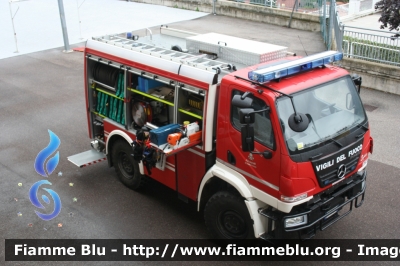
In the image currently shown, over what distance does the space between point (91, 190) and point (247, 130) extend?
152 inches

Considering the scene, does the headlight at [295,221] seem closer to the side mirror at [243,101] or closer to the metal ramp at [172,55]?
the side mirror at [243,101]

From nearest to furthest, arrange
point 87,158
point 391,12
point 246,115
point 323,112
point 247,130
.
Answer: point 246,115 < point 247,130 < point 323,112 < point 87,158 < point 391,12

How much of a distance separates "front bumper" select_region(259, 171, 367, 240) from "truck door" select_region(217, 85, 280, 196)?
1.14ft

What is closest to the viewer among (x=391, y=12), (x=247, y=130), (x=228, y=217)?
(x=247, y=130)

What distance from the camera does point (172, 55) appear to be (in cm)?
712

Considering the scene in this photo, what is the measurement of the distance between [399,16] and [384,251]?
7.17m

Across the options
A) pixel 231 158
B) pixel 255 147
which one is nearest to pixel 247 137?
pixel 255 147

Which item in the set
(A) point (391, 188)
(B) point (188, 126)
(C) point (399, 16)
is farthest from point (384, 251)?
(C) point (399, 16)

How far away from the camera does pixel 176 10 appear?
2355 cm

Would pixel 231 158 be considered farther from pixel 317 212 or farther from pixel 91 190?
pixel 91 190

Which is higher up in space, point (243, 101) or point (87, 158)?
point (243, 101)

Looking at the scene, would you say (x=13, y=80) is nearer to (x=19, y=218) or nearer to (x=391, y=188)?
(x=19, y=218)

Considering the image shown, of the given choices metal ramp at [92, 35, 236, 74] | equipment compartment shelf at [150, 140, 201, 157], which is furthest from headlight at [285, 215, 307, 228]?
metal ramp at [92, 35, 236, 74]

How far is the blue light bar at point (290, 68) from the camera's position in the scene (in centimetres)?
556
